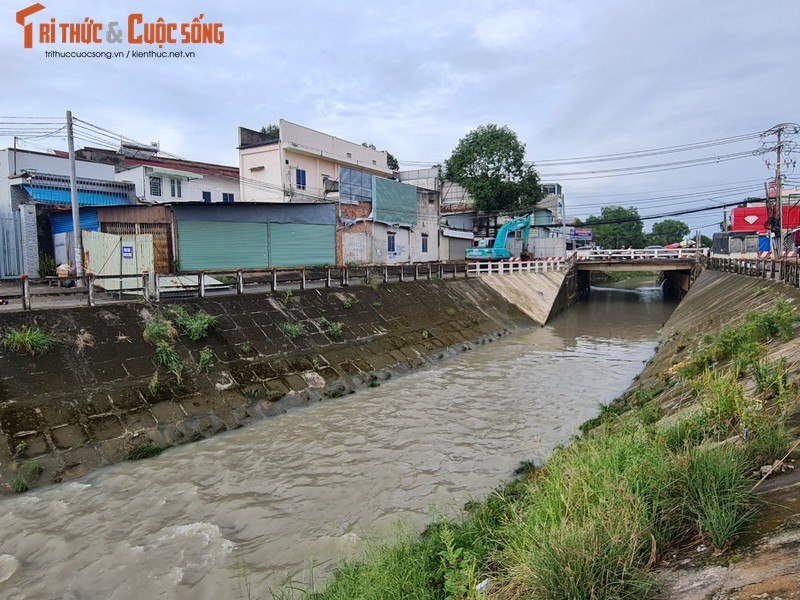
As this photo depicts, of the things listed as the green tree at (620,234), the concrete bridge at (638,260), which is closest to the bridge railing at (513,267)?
the concrete bridge at (638,260)

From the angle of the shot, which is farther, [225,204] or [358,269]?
[225,204]

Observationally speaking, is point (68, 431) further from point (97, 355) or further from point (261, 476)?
point (261, 476)

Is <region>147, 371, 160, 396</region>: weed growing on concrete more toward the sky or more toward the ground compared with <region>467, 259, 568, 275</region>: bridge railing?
more toward the ground

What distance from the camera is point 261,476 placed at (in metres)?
8.37

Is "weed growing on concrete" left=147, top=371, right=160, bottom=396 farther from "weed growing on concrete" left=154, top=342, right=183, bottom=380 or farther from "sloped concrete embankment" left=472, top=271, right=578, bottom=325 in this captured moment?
"sloped concrete embankment" left=472, top=271, right=578, bottom=325

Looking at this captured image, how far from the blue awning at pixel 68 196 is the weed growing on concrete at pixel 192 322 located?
1574 centimetres

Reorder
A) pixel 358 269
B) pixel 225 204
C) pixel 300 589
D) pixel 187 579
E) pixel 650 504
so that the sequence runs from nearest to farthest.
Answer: pixel 650 504 < pixel 300 589 < pixel 187 579 < pixel 358 269 < pixel 225 204

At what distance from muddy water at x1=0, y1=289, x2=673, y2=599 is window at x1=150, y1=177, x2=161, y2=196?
20.7 meters

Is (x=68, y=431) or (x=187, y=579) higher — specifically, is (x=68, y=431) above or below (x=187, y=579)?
above

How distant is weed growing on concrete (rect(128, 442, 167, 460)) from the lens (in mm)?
8793

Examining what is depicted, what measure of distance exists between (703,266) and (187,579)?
38802mm

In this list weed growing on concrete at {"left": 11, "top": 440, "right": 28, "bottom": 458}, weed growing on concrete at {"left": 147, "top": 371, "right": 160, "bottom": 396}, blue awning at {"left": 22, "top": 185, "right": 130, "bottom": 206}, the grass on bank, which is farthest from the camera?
blue awning at {"left": 22, "top": 185, "right": 130, "bottom": 206}

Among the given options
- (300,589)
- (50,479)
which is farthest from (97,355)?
(300,589)

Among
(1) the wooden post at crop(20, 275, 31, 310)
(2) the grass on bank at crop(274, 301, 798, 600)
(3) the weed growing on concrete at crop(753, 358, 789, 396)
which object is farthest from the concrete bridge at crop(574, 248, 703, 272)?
(1) the wooden post at crop(20, 275, 31, 310)
